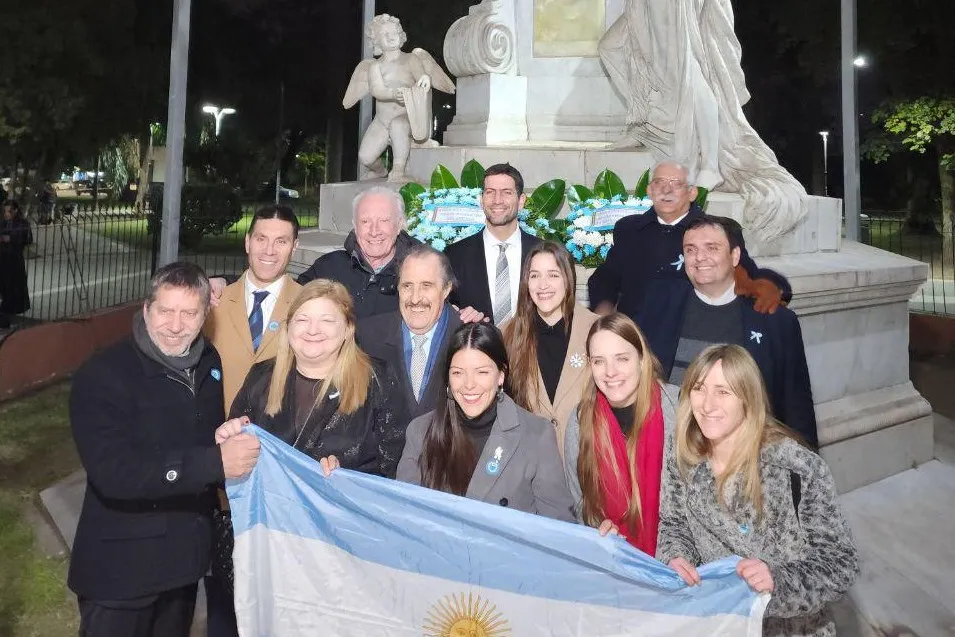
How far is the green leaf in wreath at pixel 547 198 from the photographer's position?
6.31m

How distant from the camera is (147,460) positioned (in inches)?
113

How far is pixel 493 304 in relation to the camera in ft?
14.4

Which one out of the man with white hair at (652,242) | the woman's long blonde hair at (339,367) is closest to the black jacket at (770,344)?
the man with white hair at (652,242)

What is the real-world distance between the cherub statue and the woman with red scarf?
540cm

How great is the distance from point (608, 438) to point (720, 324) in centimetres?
98

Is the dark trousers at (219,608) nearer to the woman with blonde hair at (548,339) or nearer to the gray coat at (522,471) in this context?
the gray coat at (522,471)

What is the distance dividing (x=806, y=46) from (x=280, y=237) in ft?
86.8

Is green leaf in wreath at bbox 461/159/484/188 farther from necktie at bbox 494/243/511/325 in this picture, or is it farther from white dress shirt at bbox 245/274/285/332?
white dress shirt at bbox 245/274/285/332

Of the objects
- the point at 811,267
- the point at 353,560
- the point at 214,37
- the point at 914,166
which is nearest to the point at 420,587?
the point at 353,560

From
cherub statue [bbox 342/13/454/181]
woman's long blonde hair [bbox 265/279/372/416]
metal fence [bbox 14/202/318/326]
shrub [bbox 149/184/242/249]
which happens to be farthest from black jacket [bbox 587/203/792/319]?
shrub [bbox 149/184/242/249]

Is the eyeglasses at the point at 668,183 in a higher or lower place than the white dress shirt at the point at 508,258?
higher

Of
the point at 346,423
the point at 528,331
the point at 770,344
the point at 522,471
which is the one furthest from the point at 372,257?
the point at 770,344

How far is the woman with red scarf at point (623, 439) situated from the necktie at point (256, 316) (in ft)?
4.83

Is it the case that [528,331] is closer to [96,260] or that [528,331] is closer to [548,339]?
[548,339]
